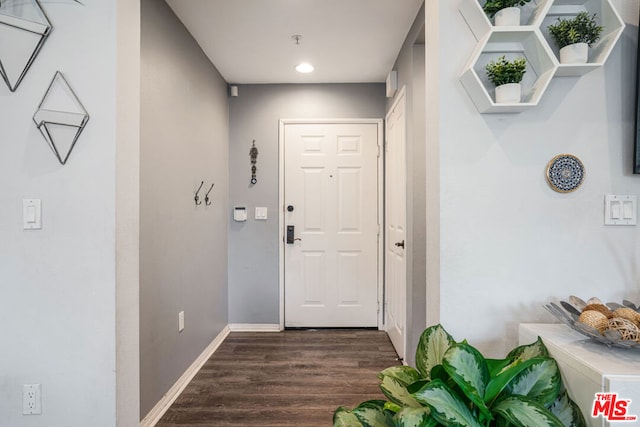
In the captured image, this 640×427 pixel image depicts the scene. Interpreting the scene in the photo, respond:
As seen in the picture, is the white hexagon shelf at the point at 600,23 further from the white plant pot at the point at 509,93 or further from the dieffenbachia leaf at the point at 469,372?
the dieffenbachia leaf at the point at 469,372

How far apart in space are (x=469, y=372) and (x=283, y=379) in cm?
186

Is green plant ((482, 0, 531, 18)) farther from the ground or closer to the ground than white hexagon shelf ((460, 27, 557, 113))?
farther from the ground

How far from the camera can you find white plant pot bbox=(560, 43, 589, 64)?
121 cm

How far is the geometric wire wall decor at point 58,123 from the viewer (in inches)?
50.3

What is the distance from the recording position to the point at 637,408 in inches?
34.2

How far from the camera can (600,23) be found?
49.9 inches

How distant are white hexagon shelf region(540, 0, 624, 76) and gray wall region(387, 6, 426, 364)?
1100mm

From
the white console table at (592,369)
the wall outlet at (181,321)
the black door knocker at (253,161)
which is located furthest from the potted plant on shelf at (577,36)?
the black door knocker at (253,161)

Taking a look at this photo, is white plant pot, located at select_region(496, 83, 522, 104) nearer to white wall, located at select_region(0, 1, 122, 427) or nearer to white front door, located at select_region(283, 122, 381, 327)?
white wall, located at select_region(0, 1, 122, 427)

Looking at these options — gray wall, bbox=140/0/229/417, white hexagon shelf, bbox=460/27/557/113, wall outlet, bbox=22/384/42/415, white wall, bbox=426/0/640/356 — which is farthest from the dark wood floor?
white hexagon shelf, bbox=460/27/557/113

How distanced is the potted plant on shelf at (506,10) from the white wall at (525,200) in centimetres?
10

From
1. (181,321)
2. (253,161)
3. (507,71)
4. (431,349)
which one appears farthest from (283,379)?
(507,71)

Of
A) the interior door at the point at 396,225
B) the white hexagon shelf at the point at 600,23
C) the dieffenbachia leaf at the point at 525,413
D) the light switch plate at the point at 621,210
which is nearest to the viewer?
the dieffenbachia leaf at the point at 525,413

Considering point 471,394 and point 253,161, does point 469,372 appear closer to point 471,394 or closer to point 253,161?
point 471,394
